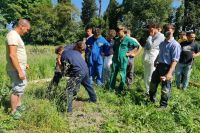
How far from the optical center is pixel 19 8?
2504 inches

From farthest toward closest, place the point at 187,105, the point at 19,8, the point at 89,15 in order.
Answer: the point at 89,15
the point at 19,8
the point at 187,105

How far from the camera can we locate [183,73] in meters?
11.9

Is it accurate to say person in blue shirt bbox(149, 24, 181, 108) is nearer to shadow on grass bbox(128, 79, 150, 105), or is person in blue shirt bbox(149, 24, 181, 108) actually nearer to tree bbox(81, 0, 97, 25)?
shadow on grass bbox(128, 79, 150, 105)

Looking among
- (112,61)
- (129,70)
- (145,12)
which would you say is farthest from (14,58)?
(145,12)

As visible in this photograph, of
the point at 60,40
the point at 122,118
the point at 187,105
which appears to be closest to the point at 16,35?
the point at 122,118

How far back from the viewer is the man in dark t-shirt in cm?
1170

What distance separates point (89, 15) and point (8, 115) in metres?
67.4

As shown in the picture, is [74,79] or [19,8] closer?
[74,79]

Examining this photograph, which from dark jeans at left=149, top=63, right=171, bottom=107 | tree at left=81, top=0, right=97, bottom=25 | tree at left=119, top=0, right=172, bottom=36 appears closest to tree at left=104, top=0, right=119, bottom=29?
tree at left=119, top=0, right=172, bottom=36

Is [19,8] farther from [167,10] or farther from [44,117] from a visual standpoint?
[44,117]

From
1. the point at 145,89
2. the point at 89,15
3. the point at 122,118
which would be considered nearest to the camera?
the point at 122,118

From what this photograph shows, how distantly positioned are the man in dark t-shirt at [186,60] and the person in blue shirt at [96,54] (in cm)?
212

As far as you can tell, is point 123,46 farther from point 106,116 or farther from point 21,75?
point 21,75

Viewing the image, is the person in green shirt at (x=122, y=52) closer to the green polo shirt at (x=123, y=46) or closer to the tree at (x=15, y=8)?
the green polo shirt at (x=123, y=46)
